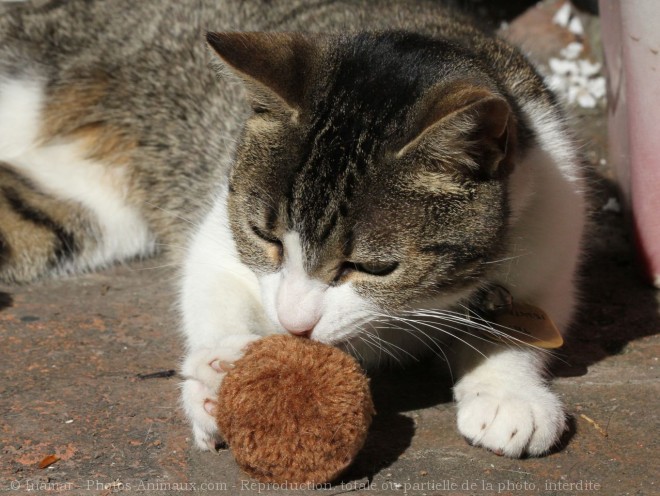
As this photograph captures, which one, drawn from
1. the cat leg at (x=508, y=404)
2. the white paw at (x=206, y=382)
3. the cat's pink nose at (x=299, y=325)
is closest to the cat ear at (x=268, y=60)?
the cat's pink nose at (x=299, y=325)

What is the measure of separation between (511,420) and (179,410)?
89 cm

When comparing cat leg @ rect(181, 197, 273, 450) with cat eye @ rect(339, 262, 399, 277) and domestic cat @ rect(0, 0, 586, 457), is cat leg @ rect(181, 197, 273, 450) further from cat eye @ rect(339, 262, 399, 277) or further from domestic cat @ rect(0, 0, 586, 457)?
cat eye @ rect(339, 262, 399, 277)

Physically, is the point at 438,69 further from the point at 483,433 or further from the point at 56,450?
the point at 56,450

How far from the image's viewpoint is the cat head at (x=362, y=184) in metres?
2.26

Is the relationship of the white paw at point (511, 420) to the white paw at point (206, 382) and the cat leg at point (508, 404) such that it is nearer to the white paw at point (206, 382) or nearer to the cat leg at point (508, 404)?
the cat leg at point (508, 404)

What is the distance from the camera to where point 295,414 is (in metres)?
2.12

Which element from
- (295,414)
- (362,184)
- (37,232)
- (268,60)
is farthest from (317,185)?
(37,232)

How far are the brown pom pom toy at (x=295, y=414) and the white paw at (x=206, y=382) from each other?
148 millimetres

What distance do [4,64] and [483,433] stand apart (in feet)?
8.01

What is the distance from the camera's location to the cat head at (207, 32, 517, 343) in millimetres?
2258

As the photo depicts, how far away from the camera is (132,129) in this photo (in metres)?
3.59

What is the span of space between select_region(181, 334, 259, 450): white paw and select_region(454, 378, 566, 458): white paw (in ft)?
2.01

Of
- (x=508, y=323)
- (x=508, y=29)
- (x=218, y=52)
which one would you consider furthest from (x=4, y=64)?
(x=508, y=29)

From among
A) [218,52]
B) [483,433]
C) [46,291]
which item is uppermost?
[218,52]
